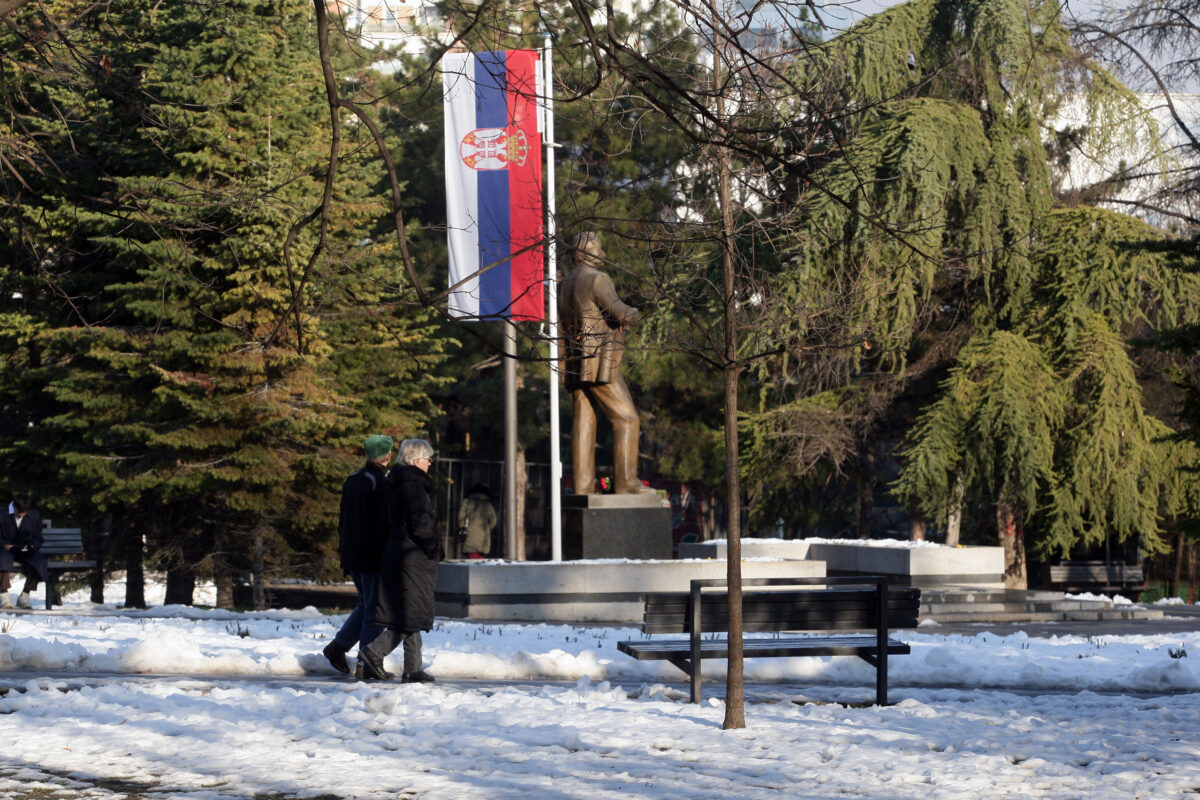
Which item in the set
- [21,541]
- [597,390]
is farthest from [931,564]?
[21,541]

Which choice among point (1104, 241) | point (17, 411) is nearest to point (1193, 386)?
point (1104, 241)

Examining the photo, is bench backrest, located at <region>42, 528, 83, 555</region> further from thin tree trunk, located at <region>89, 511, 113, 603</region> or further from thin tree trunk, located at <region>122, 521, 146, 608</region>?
thin tree trunk, located at <region>122, 521, 146, 608</region>

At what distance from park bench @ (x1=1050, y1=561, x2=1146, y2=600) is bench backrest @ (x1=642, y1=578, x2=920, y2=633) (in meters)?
18.9

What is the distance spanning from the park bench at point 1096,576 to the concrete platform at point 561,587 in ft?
42.1

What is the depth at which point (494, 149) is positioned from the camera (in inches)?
746

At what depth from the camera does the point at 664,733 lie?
7.14m

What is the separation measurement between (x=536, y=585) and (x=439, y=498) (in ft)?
62.6

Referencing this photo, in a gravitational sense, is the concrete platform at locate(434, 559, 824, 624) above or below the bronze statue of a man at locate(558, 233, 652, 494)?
below

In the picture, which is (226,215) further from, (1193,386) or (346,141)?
(1193,386)

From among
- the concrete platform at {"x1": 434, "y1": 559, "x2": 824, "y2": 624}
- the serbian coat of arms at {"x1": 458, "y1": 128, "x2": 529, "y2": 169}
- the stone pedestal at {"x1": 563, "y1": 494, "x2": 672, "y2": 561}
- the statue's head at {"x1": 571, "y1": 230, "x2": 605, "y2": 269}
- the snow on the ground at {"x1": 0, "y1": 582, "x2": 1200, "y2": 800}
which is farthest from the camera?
the serbian coat of arms at {"x1": 458, "y1": 128, "x2": 529, "y2": 169}

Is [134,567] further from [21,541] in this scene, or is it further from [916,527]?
[916,527]

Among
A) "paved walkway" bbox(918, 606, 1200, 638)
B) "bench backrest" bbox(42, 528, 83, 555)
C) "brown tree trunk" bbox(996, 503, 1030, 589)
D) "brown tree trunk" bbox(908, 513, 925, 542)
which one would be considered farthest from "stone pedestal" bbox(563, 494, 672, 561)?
"brown tree trunk" bbox(908, 513, 925, 542)

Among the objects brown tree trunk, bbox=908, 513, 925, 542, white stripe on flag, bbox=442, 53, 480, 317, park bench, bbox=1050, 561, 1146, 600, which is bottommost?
park bench, bbox=1050, 561, 1146, 600

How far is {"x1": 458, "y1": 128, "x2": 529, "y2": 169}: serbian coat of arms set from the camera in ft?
61.8
